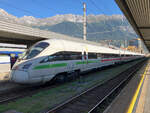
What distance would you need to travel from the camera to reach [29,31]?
1344cm

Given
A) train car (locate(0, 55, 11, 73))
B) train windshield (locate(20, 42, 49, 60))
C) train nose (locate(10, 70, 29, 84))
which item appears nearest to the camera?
train nose (locate(10, 70, 29, 84))

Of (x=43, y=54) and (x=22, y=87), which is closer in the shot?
(x=43, y=54)

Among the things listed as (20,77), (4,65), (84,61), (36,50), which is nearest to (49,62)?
(36,50)

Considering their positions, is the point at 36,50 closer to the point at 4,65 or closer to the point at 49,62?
the point at 49,62

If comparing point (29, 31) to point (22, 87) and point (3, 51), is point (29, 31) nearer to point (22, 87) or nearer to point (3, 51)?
point (22, 87)

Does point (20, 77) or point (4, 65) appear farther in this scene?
point (4, 65)

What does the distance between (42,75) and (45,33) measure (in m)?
8.04

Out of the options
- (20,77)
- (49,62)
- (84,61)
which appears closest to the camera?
(20,77)

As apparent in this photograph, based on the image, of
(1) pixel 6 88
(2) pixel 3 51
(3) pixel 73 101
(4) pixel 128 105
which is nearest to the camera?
(4) pixel 128 105

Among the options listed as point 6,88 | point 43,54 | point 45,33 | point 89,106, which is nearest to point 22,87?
point 6,88

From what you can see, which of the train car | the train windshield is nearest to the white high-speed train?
the train windshield

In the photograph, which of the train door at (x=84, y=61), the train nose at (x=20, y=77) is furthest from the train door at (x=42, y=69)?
the train door at (x=84, y=61)

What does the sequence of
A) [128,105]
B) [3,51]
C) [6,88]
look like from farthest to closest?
[3,51] < [6,88] < [128,105]

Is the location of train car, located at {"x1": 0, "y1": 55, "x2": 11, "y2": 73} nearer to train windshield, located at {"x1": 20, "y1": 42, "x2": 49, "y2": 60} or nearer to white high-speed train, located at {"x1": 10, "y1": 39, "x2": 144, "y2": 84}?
white high-speed train, located at {"x1": 10, "y1": 39, "x2": 144, "y2": 84}
